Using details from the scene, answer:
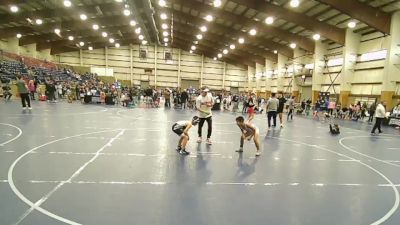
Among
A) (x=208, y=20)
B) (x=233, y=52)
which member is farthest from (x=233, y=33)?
(x=233, y=52)

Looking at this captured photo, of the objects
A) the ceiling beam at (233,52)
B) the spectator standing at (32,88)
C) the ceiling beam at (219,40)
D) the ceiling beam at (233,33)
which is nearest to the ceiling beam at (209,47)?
the ceiling beam at (233,52)

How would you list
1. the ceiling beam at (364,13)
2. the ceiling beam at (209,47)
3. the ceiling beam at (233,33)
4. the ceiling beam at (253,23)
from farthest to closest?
the ceiling beam at (209,47)
the ceiling beam at (233,33)
the ceiling beam at (253,23)
the ceiling beam at (364,13)

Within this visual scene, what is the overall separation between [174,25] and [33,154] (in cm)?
3135

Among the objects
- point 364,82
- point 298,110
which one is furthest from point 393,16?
point 298,110

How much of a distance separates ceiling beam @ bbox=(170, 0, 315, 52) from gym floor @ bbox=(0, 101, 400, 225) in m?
18.1

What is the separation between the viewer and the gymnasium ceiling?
66.1 feet

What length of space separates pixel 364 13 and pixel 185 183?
19.1 m

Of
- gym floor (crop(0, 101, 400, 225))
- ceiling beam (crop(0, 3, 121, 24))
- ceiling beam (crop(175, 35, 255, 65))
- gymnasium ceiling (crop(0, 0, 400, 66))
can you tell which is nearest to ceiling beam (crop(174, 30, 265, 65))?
ceiling beam (crop(175, 35, 255, 65))

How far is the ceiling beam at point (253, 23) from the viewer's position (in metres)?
24.6

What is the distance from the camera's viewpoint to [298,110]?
27188 mm

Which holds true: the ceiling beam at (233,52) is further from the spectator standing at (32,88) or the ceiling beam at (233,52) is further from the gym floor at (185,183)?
the gym floor at (185,183)

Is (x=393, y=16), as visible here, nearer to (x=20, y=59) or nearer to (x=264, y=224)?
(x=264, y=224)

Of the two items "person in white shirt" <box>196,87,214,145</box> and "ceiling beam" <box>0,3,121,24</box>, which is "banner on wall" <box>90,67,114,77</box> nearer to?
"ceiling beam" <box>0,3,121,24</box>

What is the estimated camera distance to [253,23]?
26.8m
